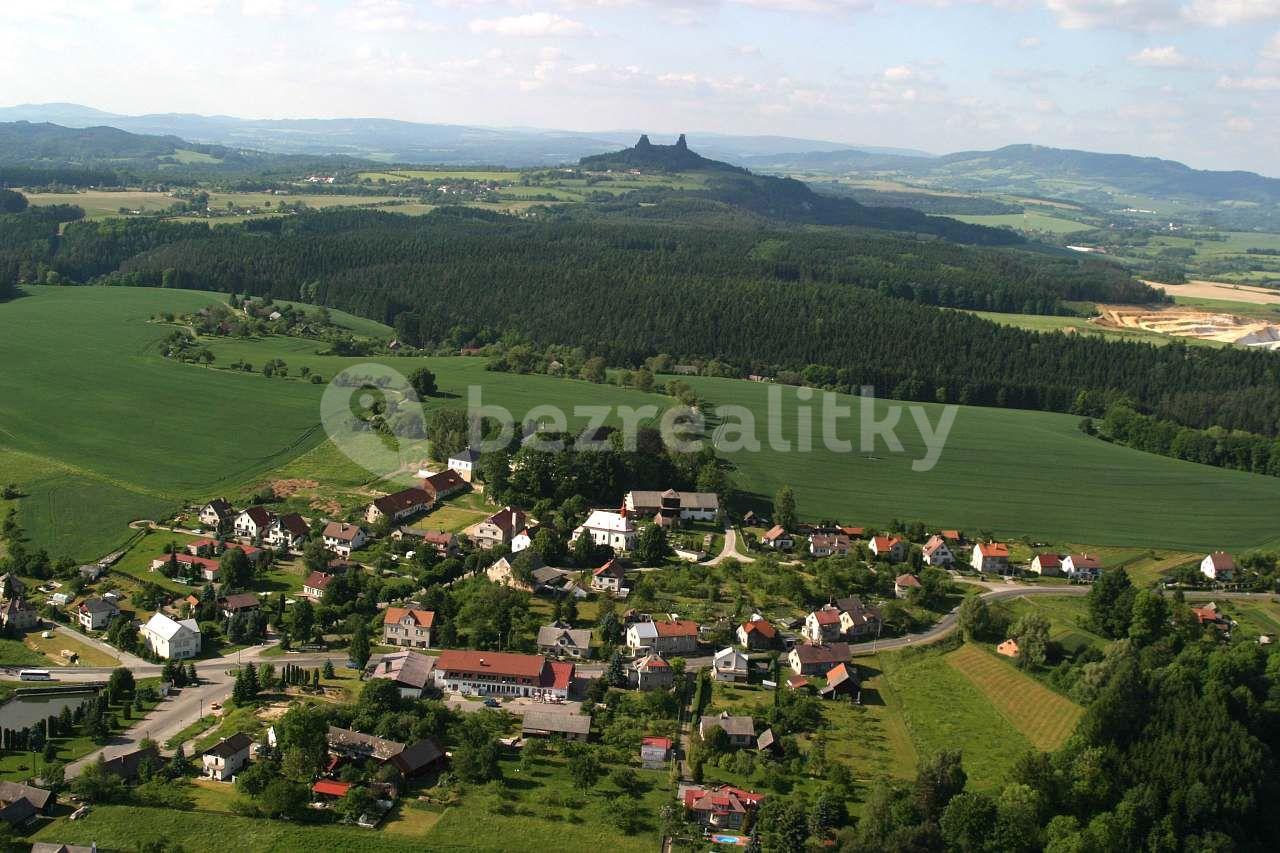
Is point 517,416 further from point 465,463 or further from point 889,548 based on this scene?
point 889,548

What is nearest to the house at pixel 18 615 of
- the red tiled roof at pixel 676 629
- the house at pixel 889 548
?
the red tiled roof at pixel 676 629

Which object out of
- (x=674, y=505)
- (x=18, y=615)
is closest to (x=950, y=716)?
(x=674, y=505)

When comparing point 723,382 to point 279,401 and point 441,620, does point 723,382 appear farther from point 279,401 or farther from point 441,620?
point 441,620

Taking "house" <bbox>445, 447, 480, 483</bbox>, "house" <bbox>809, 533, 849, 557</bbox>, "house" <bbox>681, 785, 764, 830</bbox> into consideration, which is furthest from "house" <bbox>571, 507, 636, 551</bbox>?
"house" <bbox>681, 785, 764, 830</bbox>

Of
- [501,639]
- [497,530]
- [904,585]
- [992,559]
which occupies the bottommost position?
[501,639]

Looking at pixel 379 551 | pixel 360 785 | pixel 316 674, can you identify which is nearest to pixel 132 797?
pixel 360 785
